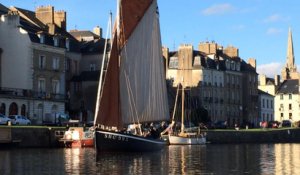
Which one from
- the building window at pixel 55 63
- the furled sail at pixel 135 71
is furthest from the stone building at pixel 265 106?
the furled sail at pixel 135 71

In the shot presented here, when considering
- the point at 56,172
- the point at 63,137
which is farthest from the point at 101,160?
the point at 63,137

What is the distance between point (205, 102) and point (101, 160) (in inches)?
2791

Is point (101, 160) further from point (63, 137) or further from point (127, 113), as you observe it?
point (63, 137)

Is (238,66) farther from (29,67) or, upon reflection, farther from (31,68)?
(29,67)

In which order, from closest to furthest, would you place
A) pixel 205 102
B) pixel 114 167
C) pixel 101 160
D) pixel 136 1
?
pixel 114 167 → pixel 101 160 → pixel 136 1 → pixel 205 102

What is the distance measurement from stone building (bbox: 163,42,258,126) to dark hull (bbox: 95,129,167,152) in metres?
53.8

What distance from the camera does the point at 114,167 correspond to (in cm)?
3775

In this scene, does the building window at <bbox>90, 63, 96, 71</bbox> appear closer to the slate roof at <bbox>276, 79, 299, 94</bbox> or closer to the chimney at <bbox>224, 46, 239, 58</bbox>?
the chimney at <bbox>224, 46, 239, 58</bbox>

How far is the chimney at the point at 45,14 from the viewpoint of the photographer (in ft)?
310

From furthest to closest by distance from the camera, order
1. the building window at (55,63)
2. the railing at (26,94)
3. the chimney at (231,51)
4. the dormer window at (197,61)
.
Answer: the chimney at (231,51)
the dormer window at (197,61)
the building window at (55,63)
the railing at (26,94)

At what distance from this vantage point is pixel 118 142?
5044 cm

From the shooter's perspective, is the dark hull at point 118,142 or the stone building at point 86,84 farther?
the stone building at point 86,84

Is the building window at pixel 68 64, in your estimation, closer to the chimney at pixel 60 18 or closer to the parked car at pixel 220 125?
the chimney at pixel 60 18

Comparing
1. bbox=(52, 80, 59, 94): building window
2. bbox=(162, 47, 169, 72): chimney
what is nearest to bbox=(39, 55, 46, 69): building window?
bbox=(52, 80, 59, 94): building window
